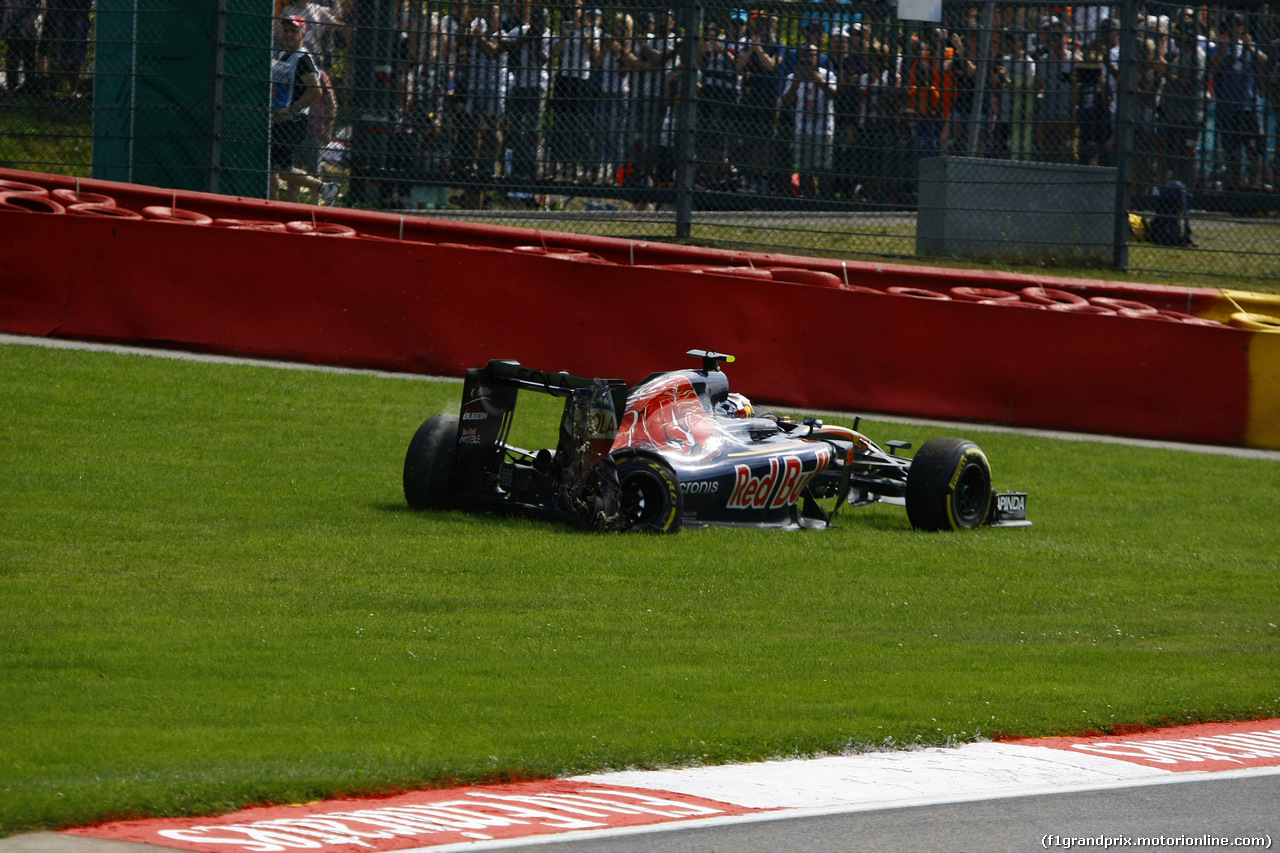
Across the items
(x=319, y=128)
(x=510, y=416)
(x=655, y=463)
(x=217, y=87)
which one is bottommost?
(x=655, y=463)

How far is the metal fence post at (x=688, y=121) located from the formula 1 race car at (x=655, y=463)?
5055 mm

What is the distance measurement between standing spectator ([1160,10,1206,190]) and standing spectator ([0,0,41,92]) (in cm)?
1027

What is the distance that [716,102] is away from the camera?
15.8m

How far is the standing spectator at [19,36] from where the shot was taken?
49.7 feet

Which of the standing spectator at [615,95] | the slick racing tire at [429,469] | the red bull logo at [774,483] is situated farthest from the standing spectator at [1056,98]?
the slick racing tire at [429,469]

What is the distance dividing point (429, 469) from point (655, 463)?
4.49 ft

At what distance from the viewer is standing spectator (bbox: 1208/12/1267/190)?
15.8 metres

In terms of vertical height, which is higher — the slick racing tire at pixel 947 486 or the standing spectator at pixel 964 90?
the standing spectator at pixel 964 90

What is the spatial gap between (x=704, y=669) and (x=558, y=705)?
93 centimetres

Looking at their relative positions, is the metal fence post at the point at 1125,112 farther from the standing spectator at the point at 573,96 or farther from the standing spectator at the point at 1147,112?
the standing spectator at the point at 573,96

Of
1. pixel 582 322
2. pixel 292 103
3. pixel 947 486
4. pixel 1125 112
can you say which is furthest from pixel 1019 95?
pixel 292 103

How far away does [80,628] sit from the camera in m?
7.17

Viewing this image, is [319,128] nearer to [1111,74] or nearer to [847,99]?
[847,99]

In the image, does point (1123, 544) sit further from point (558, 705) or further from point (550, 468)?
point (558, 705)
